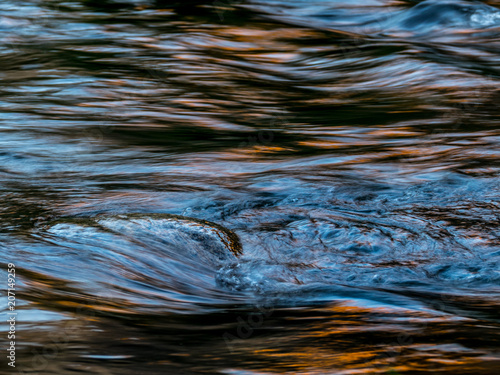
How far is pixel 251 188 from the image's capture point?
4656mm

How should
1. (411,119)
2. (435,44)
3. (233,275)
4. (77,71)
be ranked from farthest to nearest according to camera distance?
(435,44)
(77,71)
(411,119)
(233,275)

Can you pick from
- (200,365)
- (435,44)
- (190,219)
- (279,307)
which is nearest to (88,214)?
(190,219)

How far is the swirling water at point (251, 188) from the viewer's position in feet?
8.05

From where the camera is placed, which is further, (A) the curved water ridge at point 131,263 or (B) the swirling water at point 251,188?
(A) the curved water ridge at point 131,263

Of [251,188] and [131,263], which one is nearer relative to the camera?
[131,263]

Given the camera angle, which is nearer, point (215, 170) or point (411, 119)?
point (215, 170)

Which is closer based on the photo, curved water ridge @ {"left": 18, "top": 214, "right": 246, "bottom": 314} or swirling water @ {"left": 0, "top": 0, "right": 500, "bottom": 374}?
swirling water @ {"left": 0, "top": 0, "right": 500, "bottom": 374}

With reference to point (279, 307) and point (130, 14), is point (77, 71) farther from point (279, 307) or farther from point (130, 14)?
point (279, 307)

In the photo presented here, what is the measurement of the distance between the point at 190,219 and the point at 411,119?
2.77 meters

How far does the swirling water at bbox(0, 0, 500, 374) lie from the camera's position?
2453mm

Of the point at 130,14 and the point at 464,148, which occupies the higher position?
the point at 130,14

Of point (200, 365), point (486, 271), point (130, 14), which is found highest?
point (130, 14)

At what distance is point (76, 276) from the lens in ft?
9.84

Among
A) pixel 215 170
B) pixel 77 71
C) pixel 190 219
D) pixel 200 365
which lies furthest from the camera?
pixel 77 71
